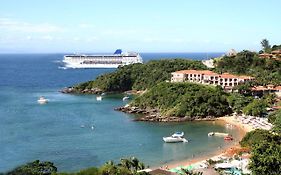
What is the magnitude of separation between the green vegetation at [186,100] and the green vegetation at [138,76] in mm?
14493

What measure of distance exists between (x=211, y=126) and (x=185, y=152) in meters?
10.0

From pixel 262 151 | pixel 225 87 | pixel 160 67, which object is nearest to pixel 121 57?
pixel 160 67

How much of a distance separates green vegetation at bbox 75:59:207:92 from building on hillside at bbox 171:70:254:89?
7.16m

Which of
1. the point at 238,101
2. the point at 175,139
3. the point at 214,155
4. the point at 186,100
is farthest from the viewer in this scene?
the point at 186,100

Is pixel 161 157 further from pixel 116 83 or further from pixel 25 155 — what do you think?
pixel 116 83

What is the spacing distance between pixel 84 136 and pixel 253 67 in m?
33.0

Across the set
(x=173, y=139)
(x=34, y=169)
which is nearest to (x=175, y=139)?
(x=173, y=139)

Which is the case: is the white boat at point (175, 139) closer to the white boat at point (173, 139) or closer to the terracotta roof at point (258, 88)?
the white boat at point (173, 139)

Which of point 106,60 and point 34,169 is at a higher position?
point 34,169

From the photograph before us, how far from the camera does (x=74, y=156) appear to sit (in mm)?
34688

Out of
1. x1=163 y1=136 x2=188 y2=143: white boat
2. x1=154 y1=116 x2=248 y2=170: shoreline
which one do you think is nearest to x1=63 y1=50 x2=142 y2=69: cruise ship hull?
x1=154 y1=116 x2=248 y2=170: shoreline

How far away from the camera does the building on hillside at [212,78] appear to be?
59906mm

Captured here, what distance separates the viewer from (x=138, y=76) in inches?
2948

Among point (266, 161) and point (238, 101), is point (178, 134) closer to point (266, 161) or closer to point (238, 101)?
point (238, 101)
